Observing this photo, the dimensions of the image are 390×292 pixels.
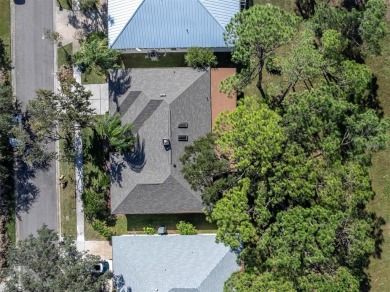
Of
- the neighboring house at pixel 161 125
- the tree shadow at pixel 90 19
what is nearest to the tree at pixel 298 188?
the neighboring house at pixel 161 125

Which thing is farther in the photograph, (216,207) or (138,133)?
(138,133)

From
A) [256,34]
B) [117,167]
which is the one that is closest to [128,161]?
[117,167]

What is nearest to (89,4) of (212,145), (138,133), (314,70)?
(138,133)

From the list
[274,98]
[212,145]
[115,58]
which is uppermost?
[115,58]

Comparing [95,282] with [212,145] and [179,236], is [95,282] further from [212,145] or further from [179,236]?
[212,145]

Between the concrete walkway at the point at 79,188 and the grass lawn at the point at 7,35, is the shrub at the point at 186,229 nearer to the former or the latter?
the concrete walkway at the point at 79,188

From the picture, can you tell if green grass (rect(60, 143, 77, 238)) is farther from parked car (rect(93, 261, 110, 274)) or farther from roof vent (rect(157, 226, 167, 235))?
roof vent (rect(157, 226, 167, 235))
